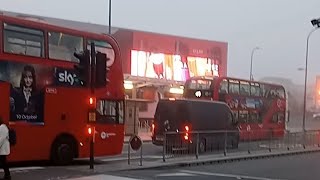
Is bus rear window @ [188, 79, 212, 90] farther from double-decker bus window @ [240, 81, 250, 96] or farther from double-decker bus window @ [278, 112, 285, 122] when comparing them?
double-decker bus window @ [278, 112, 285, 122]

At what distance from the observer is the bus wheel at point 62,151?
1792 centimetres

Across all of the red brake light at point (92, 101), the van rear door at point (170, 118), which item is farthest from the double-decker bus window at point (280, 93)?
the red brake light at point (92, 101)

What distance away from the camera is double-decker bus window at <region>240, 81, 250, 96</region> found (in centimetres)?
3662

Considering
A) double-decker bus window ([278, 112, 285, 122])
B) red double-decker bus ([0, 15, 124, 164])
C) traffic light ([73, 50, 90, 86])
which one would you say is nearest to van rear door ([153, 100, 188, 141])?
red double-decker bus ([0, 15, 124, 164])

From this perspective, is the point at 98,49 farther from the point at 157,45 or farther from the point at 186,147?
the point at 157,45

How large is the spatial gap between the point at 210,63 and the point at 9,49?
1800 inches

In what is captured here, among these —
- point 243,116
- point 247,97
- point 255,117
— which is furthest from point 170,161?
point 255,117

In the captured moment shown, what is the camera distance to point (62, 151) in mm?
17953

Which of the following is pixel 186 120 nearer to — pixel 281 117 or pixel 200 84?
pixel 200 84

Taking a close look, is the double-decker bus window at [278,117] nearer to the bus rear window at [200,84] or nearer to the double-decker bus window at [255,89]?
the double-decker bus window at [255,89]

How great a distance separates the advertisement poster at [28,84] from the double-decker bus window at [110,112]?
6.13ft

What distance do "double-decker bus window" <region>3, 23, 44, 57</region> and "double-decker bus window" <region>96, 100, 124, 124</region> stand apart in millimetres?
3021

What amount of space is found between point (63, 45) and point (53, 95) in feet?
5.34

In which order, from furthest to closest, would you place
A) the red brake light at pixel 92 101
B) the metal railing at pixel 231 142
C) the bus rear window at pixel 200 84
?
1. the bus rear window at pixel 200 84
2. the metal railing at pixel 231 142
3. the red brake light at pixel 92 101
